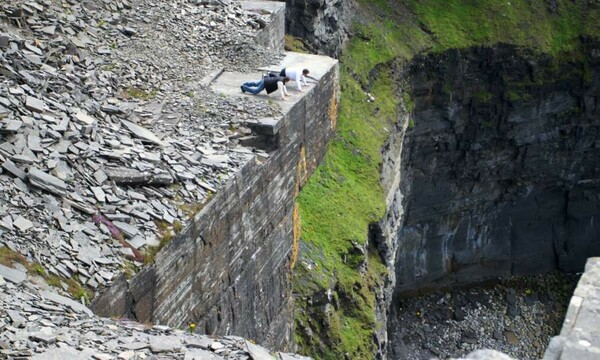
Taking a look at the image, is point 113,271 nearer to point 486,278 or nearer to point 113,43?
point 113,43

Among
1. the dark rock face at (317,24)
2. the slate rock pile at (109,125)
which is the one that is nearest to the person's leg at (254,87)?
the slate rock pile at (109,125)

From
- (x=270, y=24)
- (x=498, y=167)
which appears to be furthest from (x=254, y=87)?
(x=498, y=167)

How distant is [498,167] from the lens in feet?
161

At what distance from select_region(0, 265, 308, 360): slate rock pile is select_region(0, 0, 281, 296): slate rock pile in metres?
1.12

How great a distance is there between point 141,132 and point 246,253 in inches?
127

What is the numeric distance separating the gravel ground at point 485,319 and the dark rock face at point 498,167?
105 cm

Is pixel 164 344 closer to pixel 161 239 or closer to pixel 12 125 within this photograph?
pixel 161 239

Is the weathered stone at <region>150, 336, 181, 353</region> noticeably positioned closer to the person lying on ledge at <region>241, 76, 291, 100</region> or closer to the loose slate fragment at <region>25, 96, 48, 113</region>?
the loose slate fragment at <region>25, 96, 48, 113</region>

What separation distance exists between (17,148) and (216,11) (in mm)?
10346

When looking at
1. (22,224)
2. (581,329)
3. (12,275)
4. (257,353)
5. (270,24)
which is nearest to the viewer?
(581,329)

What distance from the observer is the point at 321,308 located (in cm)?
2842

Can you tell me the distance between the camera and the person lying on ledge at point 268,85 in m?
22.0

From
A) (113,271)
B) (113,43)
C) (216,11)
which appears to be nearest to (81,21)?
(113,43)

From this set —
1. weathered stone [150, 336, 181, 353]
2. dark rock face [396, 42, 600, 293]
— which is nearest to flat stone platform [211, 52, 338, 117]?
weathered stone [150, 336, 181, 353]
